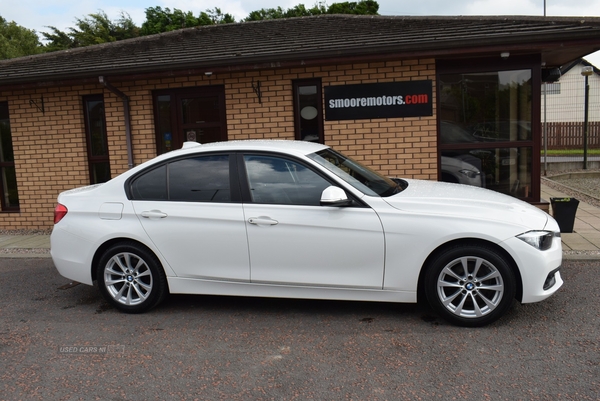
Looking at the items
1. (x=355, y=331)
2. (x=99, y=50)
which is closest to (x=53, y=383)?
(x=355, y=331)

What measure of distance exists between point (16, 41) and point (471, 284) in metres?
42.4

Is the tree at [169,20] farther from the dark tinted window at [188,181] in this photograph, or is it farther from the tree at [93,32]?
the dark tinted window at [188,181]

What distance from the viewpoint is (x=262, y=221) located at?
4.79 m

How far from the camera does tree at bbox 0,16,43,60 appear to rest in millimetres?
35875

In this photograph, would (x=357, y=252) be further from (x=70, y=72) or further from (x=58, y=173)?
(x=58, y=173)

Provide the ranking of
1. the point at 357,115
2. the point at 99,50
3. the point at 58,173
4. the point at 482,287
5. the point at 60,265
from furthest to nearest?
the point at 99,50 < the point at 58,173 < the point at 357,115 < the point at 60,265 < the point at 482,287

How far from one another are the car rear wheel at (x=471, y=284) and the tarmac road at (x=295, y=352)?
0.45 ft

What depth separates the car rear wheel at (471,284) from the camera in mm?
4398

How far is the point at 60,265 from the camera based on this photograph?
17.9ft

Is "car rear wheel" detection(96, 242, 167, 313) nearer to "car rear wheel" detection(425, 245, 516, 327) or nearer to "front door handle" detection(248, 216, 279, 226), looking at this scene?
"front door handle" detection(248, 216, 279, 226)

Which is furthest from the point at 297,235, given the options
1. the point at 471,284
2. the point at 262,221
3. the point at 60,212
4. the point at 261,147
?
the point at 60,212

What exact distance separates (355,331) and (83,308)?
9.22 ft

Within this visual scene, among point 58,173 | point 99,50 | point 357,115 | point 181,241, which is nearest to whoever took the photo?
point 181,241

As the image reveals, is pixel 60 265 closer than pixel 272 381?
No
